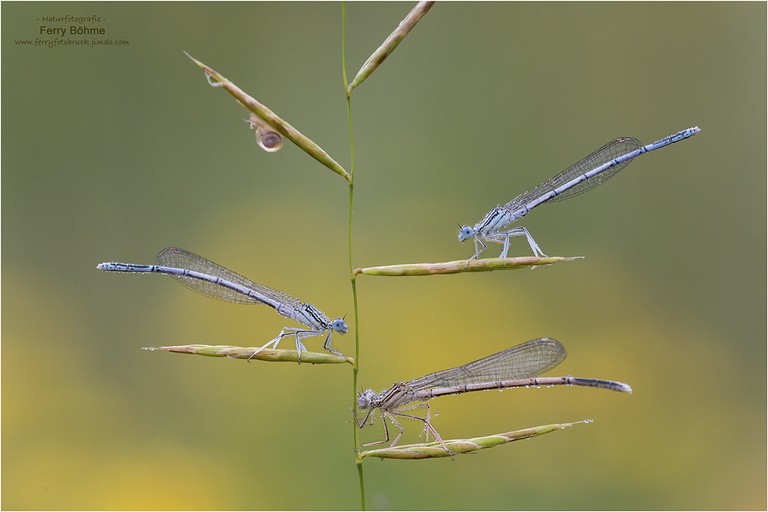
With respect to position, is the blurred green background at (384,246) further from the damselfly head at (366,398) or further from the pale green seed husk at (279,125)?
the pale green seed husk at (279,125)

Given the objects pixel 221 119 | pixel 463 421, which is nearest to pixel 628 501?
pixel 463 421

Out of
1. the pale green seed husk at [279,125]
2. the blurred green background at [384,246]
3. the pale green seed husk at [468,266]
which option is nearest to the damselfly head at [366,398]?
the pale green seed husk at [468,266]

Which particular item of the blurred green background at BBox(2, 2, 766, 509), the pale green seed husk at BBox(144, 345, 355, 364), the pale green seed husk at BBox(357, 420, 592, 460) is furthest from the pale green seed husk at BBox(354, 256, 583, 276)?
the blurred green background at BBox(2, 2, 766, 509)

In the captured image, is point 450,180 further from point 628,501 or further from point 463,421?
point 628,501

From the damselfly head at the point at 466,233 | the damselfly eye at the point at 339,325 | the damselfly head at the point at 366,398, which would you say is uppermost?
the damselfly head at the point at 466,233

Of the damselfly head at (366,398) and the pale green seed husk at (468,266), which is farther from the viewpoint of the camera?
the damselfly head at (366,398)

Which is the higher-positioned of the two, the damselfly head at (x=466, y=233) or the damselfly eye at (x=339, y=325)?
the damselfly head at (x=466, y=233)

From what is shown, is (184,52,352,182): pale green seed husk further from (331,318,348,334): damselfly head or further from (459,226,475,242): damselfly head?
(459,226,475,242): damselfly head

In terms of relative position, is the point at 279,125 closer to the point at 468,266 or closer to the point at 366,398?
the point at 468,266
